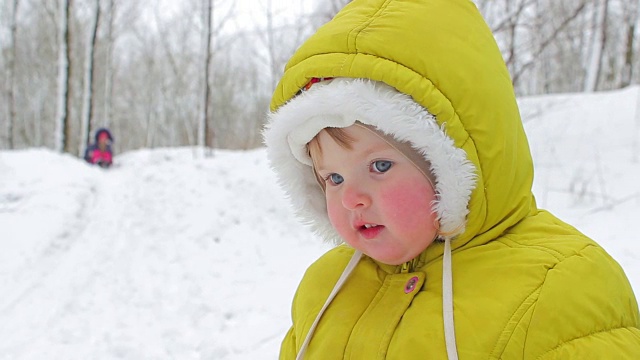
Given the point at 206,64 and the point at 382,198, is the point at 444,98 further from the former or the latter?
the point at 206,64

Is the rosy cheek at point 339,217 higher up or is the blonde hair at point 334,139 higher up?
the blonde hair at point 334,139

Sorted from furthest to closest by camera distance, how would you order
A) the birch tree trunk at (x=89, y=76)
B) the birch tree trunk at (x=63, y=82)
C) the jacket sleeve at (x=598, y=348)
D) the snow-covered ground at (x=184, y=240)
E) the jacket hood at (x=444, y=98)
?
the birch tree trunk at (x=89, y=76) → the birch tree trunk at (x=63, y=82) → the snow-covered ground at (x=184, y=240) → the jacket hood at (x=444, y=98) → the jacket sleeve at (x=598, y=348)

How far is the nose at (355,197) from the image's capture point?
3.41 feet

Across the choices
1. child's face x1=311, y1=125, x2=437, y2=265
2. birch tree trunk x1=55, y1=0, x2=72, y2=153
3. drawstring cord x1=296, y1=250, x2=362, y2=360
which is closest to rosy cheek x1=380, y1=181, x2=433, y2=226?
child's face x1=311, y1=125, x2=437, y2=265

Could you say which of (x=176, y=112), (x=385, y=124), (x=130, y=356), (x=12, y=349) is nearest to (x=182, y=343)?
(x=130, y=356)

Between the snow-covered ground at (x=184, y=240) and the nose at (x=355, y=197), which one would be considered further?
the snow-covered ground at (x=184, y=240)

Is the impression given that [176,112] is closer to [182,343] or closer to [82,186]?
[82,186]

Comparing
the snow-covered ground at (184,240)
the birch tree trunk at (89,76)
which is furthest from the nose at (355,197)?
the birch tree trunk at (89,76)

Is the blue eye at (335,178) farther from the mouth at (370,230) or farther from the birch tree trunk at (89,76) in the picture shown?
the birch tree trunk at (89,76)

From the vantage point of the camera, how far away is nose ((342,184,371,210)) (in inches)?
40.9

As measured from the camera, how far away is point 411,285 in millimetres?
1063

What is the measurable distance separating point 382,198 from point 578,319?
1.33ft

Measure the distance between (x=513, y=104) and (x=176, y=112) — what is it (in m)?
31.2

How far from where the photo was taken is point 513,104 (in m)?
1.06
